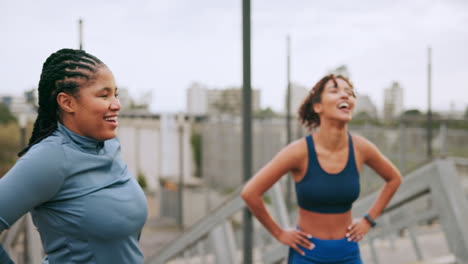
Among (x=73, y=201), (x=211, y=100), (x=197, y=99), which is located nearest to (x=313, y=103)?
(x=73, y=201)

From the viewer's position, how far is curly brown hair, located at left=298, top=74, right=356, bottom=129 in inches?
80.0

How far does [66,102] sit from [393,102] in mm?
9159

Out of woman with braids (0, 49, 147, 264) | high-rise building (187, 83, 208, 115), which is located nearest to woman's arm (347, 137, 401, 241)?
woman with braids (0, 49, 147, 264)

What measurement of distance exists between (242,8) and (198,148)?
74.0 ft

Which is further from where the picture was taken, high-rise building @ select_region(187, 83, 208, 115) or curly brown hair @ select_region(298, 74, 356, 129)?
high-rise building @ select_region(187, 83, 208, 115)

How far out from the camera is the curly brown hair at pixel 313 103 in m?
2.03

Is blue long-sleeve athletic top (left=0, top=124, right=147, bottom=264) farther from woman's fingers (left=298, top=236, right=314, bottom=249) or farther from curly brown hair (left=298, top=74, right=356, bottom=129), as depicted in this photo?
curly brown hair (left=298, top=74, right=356, bottom=129)

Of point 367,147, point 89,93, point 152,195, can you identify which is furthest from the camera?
point 152,195

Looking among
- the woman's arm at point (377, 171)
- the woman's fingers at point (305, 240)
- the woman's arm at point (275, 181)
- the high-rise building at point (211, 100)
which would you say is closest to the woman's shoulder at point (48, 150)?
the woman's arm at point (275, 181)

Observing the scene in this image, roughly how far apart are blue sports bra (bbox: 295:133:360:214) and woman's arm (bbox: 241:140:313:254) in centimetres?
6

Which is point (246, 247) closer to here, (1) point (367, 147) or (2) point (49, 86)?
(1) point (367, 147)

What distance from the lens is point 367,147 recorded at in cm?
206

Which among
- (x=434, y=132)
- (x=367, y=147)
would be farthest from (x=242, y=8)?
(x=434, y=132)

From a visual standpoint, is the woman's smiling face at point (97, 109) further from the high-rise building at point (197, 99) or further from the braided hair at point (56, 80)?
the high-rise building at point (197, 99)
